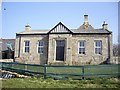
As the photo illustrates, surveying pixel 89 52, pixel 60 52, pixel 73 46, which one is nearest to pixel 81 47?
pixel 73 46

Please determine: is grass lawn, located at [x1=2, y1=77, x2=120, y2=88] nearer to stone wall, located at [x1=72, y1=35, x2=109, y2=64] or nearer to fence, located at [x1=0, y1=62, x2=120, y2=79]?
fence, located at [x1=0, y1=62, x2=120, y2=79]

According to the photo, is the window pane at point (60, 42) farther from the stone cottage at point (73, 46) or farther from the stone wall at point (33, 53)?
the stone wall at point (33, 53)

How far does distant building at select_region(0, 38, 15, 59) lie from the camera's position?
104 ft

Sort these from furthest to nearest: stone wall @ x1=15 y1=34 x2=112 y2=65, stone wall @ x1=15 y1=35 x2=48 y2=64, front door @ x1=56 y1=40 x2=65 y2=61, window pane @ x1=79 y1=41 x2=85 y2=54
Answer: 1. stone wall @ x1=15 y1=35 x2=48 y2=64
2. front door @ x1=56 y1=40 x2=65 y2=61
3. window pane @ x1=79 y1=41 x2=85 y2=54
4. stone wall @ x1=15 y1=34 x2=112 y2=65

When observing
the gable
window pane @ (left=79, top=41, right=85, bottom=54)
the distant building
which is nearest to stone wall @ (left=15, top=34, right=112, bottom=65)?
window pane @ (left=79, top=41, right=85, bottom=54)

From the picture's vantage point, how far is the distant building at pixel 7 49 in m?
31.6

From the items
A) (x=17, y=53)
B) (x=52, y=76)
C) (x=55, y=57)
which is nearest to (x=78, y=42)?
(x=55, y=57)

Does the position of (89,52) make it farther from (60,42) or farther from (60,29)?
(60,29)

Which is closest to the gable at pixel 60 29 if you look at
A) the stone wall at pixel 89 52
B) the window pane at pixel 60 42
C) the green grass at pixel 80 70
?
the window pane at pixel 60 42

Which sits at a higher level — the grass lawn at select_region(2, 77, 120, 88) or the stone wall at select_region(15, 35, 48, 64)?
the stone wall at select_region(15, 35, 48, 64)

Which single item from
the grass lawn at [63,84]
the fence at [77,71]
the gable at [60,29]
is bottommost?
the grass lawn at [63,84]

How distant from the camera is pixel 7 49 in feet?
116

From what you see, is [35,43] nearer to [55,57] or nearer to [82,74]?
[55,57]

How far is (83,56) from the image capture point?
2586 cm
